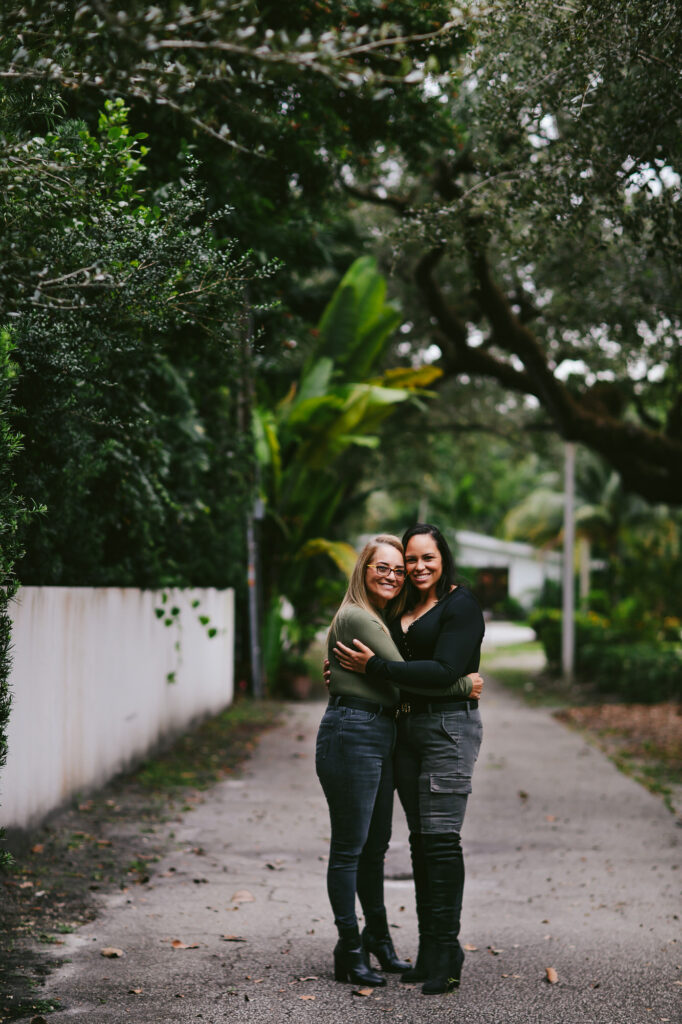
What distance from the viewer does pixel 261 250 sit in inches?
376

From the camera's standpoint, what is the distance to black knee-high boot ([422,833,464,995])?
15.1ft

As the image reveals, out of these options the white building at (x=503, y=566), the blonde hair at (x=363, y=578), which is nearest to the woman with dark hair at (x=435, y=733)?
the blonde hair at (x=363, y=578)

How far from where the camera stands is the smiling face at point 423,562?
15.7 feet

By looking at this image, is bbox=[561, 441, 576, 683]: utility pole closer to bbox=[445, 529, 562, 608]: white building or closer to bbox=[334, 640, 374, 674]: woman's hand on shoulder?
bbox=[334, 640, 374, 674]: woman's hand on shoulder

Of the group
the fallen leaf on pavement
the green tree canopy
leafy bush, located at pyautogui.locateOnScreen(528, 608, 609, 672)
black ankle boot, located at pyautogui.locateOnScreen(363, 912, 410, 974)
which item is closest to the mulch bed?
leafy bush, located at pyautogui.locateOnScreen(528, 608, 609, 672)

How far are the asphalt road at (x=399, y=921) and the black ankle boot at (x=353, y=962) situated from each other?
0.07m

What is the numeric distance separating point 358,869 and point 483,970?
2.50ft

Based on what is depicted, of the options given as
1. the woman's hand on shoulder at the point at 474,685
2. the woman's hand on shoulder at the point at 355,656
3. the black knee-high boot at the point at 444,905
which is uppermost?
the woman's hand on shoulder at the point at 355,656

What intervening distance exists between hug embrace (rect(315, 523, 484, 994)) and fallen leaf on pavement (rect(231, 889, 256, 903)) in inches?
53.1

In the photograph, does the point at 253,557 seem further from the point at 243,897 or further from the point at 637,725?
the point at 243,897

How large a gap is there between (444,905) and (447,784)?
0.51 metres

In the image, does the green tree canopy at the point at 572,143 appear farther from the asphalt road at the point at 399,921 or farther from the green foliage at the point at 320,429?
the green foliage at the point at 320,429

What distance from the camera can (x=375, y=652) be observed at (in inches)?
181

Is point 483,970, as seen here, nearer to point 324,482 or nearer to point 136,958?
point 136,958
